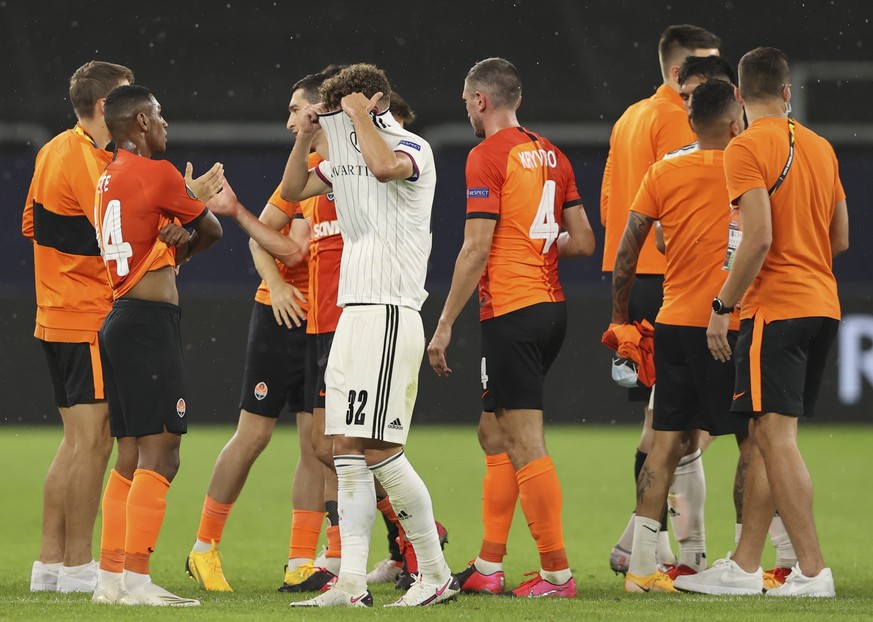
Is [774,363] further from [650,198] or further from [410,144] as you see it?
[410,144]

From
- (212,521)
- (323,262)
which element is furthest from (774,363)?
(212,521)

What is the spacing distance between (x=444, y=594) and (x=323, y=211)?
193cm

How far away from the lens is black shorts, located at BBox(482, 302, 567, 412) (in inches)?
221

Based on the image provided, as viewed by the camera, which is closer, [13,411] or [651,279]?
[651,279]

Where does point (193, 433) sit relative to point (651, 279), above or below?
below

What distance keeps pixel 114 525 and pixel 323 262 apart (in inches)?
62.1

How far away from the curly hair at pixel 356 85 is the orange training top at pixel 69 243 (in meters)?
1.34

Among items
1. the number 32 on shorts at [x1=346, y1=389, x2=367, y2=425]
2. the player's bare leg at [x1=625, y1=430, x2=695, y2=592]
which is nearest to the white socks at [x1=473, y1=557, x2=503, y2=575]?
the player's bare leg at [x1=625, y1=430, x2=695, y2=592]

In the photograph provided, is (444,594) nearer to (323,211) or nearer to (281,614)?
(281,614)

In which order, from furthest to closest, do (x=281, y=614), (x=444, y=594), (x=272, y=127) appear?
(x=272, y=127) < (x=444, y=594) < (x=281, y=614)

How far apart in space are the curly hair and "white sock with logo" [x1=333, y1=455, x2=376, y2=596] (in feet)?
4.43

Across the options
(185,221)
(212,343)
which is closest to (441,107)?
(212,343)

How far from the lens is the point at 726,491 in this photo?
9914mm

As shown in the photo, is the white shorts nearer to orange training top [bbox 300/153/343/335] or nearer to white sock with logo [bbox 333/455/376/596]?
white sock with logo [bbox 333/455/376/596]
